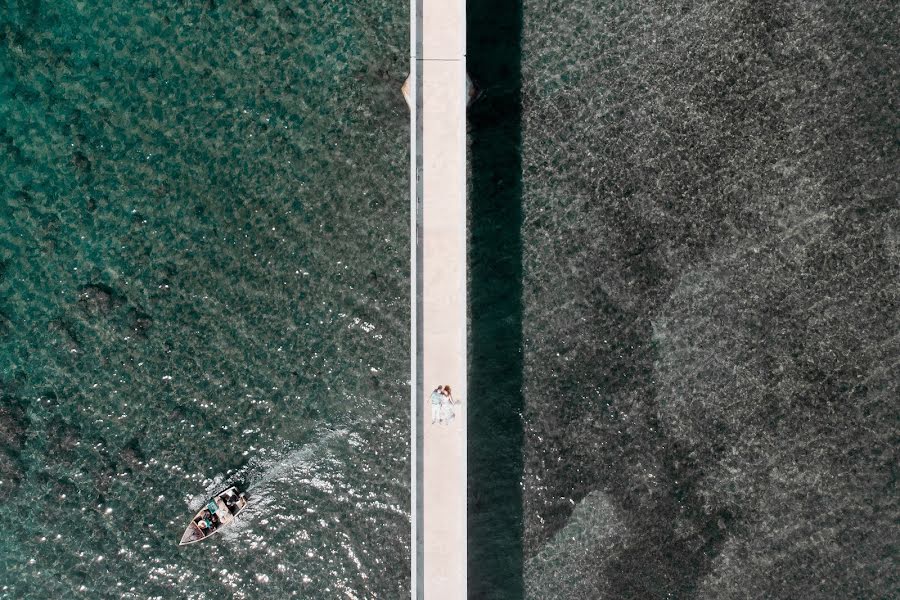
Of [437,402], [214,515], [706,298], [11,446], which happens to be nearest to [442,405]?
[437,402]

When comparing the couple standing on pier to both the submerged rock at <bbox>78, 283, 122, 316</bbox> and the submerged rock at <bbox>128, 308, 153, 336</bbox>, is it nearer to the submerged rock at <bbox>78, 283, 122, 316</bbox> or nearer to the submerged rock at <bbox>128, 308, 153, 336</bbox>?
the submerged rock at <bbox>128, 308, 153, 336</bbox>

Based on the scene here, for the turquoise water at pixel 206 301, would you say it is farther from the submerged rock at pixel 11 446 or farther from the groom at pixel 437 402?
the groom at pixel 437 402

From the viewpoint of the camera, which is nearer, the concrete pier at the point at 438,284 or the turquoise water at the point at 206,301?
the concrete pier at the point at 438,284

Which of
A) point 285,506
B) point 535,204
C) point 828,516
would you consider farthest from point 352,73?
point 828,516

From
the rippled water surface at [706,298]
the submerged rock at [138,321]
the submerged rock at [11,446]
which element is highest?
the submerged rock at [138,321]

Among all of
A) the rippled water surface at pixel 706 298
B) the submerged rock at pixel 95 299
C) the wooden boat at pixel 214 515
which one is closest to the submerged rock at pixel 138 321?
the submerged rock at pixel 95 299

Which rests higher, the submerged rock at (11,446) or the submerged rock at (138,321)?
the submerged rock at (138,321)
